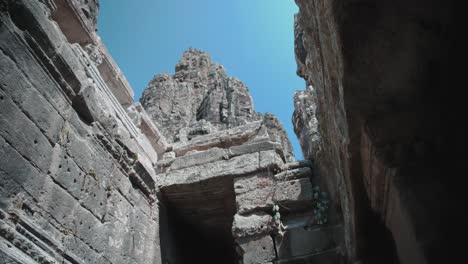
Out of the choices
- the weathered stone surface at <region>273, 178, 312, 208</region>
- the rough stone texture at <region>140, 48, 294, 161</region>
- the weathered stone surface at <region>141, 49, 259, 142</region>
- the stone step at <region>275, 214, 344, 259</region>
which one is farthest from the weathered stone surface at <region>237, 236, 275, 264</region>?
the weathered stone surface at <region>141, 49, 259, 142</region>

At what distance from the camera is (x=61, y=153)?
3562 mm

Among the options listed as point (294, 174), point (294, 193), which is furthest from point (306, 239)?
point (294, 174)

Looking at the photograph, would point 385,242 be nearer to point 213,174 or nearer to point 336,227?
point 336,227

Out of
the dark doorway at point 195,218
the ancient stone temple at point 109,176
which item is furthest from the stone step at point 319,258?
the dark doorway at point 195,218

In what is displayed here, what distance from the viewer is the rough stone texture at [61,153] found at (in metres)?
2.95

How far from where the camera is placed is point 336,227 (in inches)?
178

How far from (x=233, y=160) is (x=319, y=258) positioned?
1.79m

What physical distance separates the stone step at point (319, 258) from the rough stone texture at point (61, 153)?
1.80m

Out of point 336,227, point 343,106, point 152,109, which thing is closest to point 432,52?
point 343,106

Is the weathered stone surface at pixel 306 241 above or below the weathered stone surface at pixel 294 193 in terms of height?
below

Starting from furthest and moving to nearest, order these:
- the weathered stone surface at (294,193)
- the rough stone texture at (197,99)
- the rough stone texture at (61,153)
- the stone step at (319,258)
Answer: the rough stone texture at (197,99)
the weathered stone surface at (294,193)
the stone step at (319,258)
the rough stone texture at (61,153)

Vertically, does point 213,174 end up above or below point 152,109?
below

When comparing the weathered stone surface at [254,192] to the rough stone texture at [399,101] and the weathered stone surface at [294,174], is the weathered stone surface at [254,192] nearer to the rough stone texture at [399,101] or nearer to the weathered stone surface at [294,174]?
the weathered stone surface at [294,174]

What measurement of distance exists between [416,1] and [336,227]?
3.27 meters
